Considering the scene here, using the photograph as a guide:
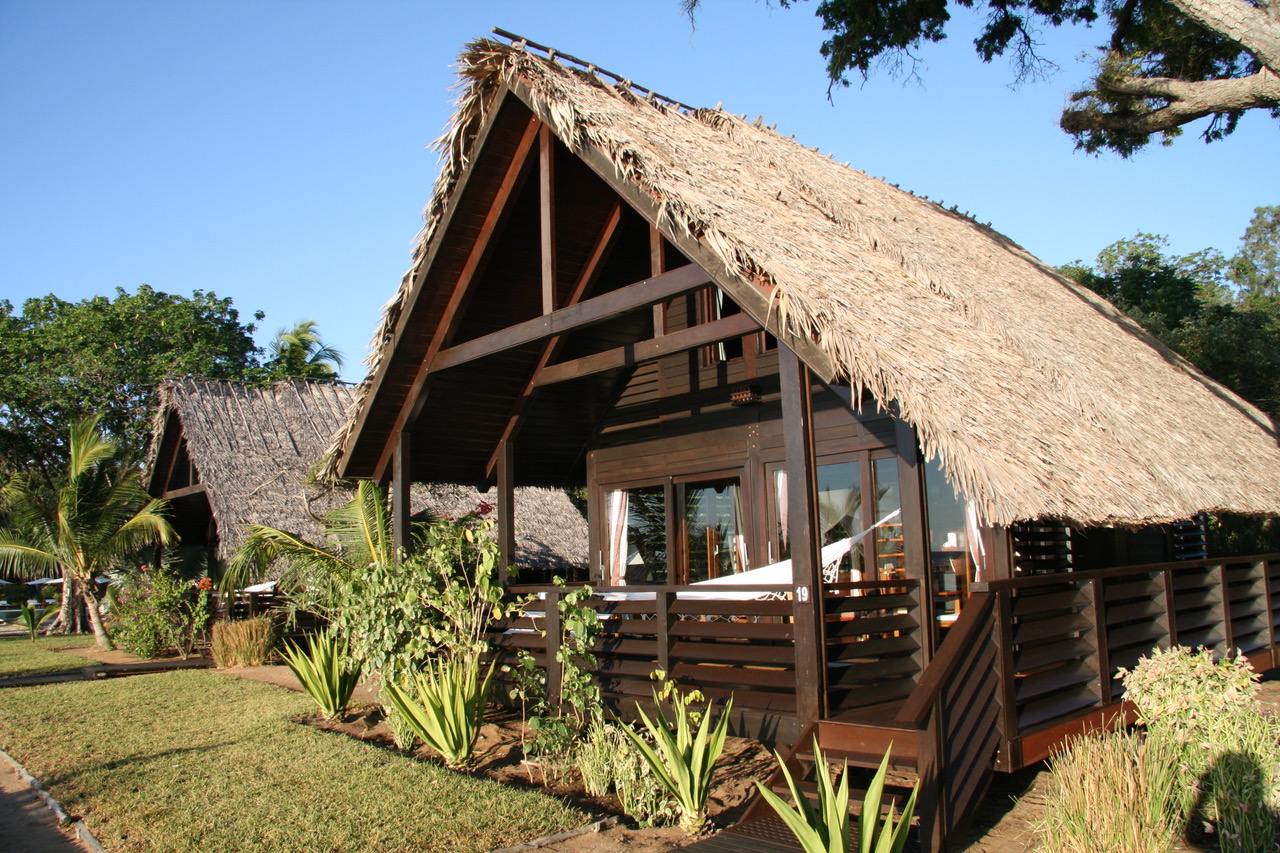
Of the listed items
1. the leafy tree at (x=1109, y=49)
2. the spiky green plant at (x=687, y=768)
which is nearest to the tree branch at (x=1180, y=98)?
the leafy tree at (x=1109, y=49)

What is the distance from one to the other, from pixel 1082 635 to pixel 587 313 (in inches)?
167

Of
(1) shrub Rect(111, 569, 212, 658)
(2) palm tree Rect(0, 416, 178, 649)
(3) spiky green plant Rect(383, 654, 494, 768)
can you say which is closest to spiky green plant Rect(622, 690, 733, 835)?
(3) spiky green plant Rect(383, 654, 494, 768)

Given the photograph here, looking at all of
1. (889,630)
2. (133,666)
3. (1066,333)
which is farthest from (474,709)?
(133,666)

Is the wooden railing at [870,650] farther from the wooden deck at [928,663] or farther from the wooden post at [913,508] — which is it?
the wooden post at [913,508]

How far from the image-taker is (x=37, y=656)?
1546cm

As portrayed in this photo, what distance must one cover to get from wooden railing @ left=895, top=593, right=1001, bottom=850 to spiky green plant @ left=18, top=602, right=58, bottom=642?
1922 centimetres

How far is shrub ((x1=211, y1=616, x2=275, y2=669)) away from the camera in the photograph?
45.3 ft

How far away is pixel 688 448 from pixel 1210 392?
6.68 m

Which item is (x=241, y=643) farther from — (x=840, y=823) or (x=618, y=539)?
(x=840, y=823)

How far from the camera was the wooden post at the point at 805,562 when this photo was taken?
573 cm

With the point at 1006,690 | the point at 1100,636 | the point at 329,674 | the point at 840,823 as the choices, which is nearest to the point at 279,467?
the point at 329,674

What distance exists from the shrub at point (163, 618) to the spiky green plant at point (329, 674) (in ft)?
24.9

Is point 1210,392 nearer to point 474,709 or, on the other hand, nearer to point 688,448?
point 688,448

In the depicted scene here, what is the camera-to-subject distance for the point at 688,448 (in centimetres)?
1044
